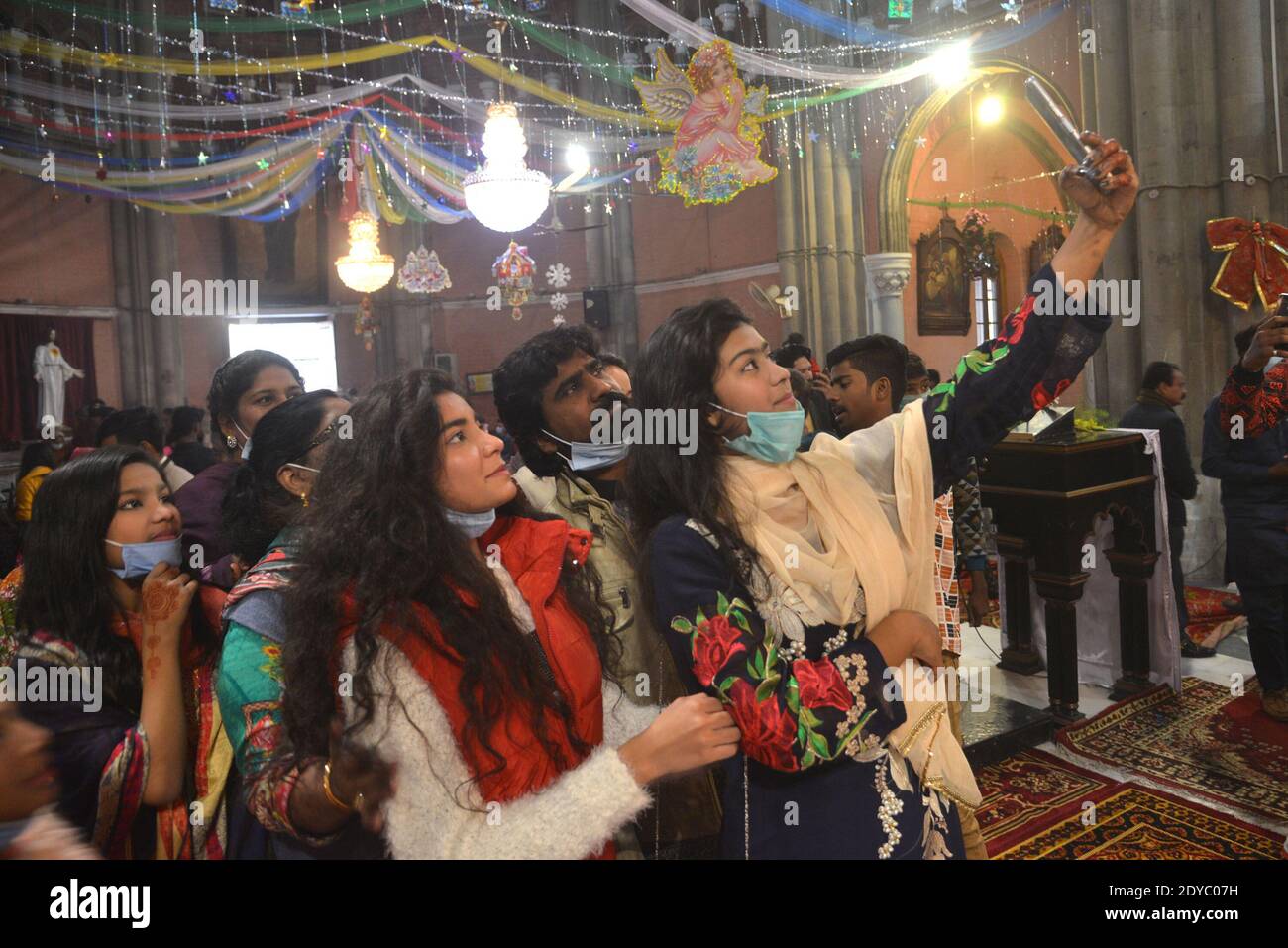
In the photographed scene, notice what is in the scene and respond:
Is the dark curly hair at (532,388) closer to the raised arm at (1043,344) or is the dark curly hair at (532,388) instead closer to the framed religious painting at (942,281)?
the raised arm at (1043,344)

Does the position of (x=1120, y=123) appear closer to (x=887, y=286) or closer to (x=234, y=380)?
(x=887, y=286)

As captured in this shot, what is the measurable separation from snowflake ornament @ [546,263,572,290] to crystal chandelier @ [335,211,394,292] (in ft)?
18.4

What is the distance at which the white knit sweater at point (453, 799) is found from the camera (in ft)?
3.83

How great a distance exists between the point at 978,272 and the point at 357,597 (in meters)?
11.9

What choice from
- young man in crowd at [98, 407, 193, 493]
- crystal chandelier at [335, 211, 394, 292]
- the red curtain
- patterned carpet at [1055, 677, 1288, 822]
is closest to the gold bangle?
patterned carpet at [1055, 677, 1288, 822]

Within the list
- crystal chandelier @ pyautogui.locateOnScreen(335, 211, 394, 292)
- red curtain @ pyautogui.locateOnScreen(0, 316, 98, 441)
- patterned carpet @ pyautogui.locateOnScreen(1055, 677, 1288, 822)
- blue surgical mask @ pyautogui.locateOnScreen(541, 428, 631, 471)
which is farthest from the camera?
red curtain @ pyautogui.locateOnScreen(0, 316, 98, 441)

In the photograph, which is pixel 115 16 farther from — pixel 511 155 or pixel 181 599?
pixel 181 599

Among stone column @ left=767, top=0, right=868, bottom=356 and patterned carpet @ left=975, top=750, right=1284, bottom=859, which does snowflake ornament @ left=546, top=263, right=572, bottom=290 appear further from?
patterned carpet @ left=975, top=750, right=1284, bottom=859

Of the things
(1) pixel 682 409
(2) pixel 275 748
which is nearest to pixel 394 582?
(2) pixel 275 748

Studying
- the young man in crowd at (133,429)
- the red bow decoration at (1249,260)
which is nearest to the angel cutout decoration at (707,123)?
the red bow decoration at (1249,260)

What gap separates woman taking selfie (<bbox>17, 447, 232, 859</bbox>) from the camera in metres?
1.56

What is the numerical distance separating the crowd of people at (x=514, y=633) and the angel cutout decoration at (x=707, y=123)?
5000 millimetres

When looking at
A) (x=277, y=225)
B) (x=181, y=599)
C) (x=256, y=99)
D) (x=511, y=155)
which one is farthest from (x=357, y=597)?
(x=277, y=225)

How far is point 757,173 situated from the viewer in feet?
20.8
